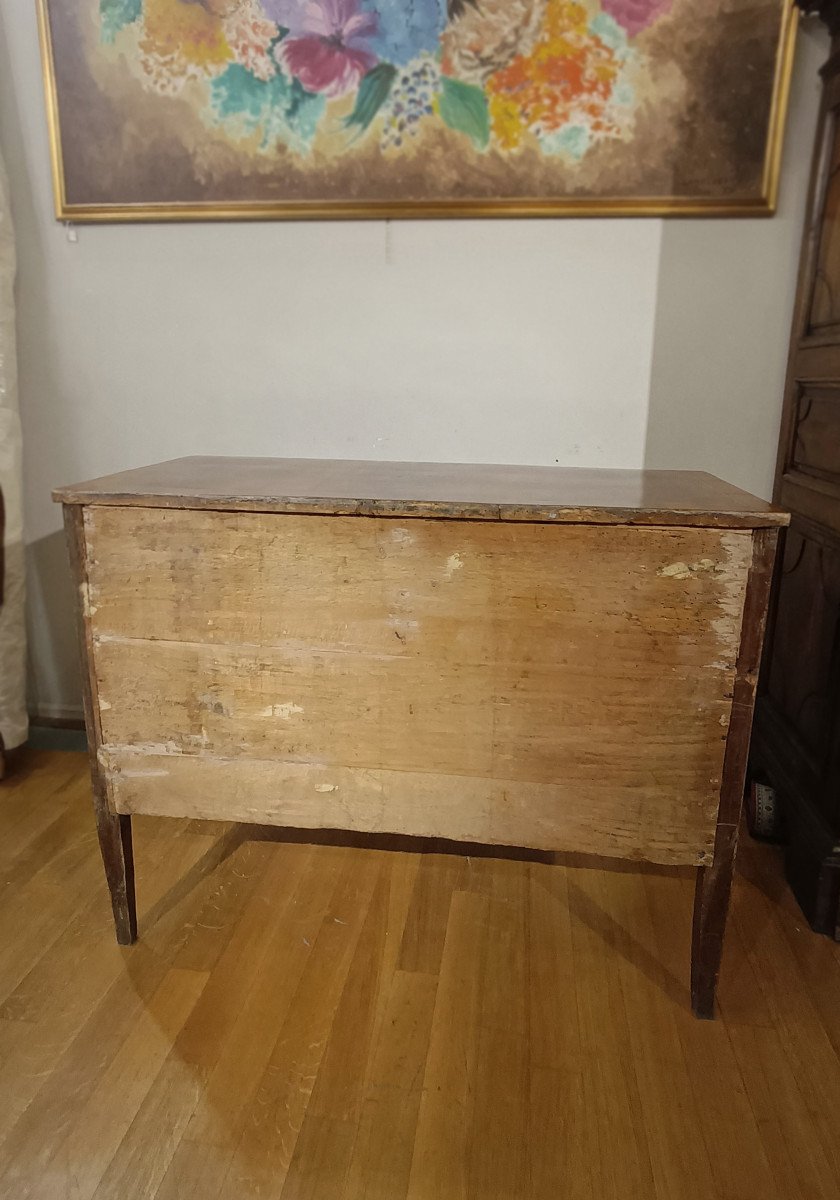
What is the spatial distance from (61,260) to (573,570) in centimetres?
139

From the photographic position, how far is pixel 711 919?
3.87 feet

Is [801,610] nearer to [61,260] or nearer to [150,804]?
[150,804]

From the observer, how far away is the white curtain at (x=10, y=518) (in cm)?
172

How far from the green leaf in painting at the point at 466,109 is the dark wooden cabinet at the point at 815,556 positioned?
58 cm

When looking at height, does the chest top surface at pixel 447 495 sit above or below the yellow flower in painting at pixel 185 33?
below

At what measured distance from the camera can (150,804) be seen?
127 centimetres

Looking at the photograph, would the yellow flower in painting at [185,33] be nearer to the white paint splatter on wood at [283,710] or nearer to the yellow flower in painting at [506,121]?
the yellow flower in painting at [506,121]

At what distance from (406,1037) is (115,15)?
1934 mm

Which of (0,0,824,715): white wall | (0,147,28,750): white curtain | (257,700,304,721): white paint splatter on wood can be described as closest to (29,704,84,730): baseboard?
(0,147,28,750): white curtain

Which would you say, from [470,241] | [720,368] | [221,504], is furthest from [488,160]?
[221,504]

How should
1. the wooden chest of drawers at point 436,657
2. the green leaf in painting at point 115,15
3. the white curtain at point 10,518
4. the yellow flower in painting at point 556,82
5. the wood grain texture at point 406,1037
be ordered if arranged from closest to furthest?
the wood grain texture at point 406,1037, the wooden chest of drawers at point 436,657, the yellow flower in painting at point 556,82, the green leaf in painting at point 115,15, the white curtain at point 10,518

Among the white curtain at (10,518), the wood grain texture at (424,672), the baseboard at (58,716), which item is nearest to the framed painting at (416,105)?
the white curtain at (10,518)

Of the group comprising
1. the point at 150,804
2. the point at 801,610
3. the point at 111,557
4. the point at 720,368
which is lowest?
the point at 150,804

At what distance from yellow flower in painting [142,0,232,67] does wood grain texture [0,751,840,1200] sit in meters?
1.57
